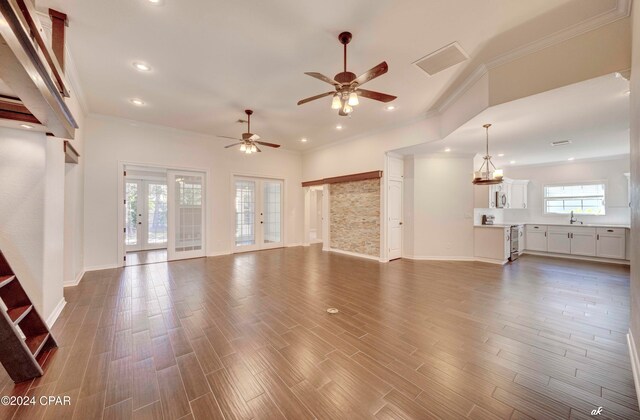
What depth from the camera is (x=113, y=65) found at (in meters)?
3.43

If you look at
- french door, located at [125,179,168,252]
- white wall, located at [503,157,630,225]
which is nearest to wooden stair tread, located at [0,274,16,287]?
french door, located at [125,179,168,252]

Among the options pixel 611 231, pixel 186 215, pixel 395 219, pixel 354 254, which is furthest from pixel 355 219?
pixel 611 231

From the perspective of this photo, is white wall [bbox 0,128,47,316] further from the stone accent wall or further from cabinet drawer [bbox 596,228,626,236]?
cabinet drawer [bbox 596,228,626,236]

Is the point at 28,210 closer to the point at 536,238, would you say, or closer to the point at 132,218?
the point at 132,218

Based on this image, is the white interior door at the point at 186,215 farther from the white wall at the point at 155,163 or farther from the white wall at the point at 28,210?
the white wall at the point at 28,210

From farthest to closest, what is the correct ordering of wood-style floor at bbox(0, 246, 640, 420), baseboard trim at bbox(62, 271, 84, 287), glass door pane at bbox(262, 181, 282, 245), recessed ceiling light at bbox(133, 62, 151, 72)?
glass door pane at bbox(262, 181, 282, 245), baseboard trim at bbox(62, 271, 84, 287), recessed ceiling light at bbox(133, 62, 151, 72), wood-style floor at bbox(0, 246, 640, 420)

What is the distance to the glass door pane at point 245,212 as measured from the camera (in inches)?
289

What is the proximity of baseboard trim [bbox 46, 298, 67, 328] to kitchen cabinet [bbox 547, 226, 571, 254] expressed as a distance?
34.7 feet

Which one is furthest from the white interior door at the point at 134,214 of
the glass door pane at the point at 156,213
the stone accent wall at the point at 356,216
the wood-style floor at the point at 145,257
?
the stone accent wall at the point at 356,216

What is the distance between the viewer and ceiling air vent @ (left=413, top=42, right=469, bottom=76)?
9.86ft

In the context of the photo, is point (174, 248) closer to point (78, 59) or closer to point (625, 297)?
point (78, 59)

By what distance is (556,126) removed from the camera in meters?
4.30

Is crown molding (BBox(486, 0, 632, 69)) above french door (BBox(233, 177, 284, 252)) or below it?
above

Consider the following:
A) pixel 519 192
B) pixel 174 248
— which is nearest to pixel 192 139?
pixel 174 248
